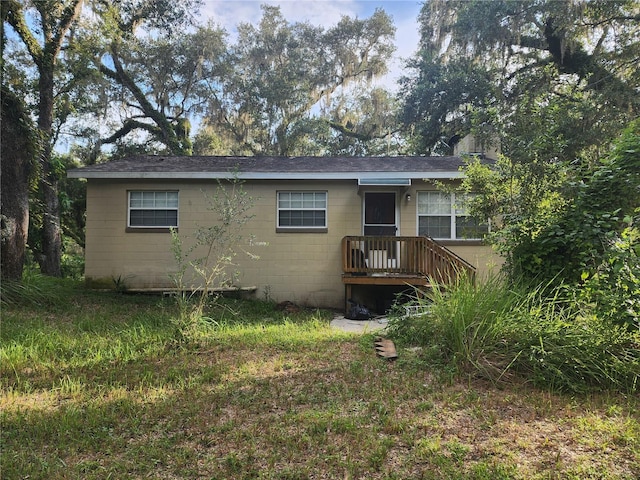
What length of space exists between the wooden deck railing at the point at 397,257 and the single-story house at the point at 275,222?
90cm

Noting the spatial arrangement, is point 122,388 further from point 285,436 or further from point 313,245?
point 313,245

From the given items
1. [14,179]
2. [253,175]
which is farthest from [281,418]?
[14,179]

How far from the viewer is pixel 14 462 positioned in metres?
2.49

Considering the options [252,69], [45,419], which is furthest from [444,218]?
[252,69]

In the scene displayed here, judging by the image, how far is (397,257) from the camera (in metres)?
8.61

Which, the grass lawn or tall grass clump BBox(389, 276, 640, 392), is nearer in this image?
the grass lawn

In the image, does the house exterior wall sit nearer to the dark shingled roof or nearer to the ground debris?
the dark shingled roof

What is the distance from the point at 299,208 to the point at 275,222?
0.74 meters

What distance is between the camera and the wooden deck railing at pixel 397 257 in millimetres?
7660

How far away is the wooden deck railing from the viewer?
7.66 meters

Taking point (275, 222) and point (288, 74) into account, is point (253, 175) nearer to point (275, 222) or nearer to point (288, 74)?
point (275, 222)

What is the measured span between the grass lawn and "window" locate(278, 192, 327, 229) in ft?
16.9

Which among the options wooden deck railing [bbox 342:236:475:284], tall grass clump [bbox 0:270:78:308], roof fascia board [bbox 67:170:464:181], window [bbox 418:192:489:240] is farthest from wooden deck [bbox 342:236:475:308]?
tall grass clump [bbox 0:270:78:308]

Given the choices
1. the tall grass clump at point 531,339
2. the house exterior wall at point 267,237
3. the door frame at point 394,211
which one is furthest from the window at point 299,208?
the tall grass clump at point 531,339
